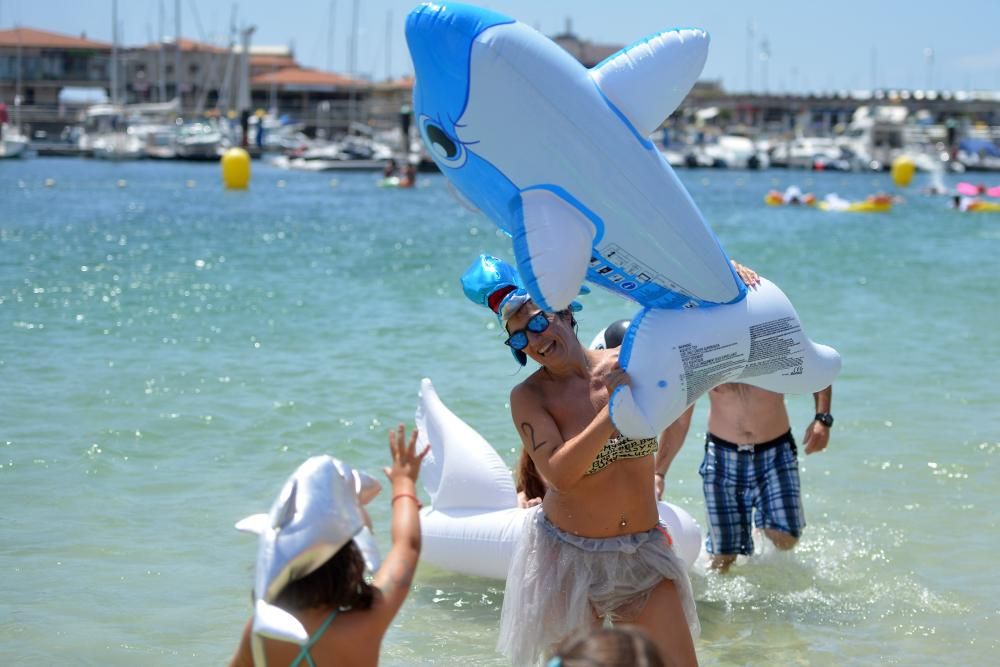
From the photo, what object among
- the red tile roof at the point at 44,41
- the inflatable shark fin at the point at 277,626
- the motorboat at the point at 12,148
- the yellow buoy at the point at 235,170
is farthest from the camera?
the red tile roof at the point at 44,41

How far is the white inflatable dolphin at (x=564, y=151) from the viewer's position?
138 inches

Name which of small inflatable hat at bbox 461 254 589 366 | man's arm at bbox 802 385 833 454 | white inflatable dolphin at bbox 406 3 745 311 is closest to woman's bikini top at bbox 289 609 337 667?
white inflatable dolphin at bbox 406 3 745 311

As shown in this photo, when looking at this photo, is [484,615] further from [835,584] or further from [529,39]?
[529,39]

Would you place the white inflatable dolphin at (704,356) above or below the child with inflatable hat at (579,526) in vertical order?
above

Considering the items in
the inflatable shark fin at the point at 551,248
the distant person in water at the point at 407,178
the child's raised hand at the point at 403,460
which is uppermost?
the inflatable shark fin at the point at 551,248

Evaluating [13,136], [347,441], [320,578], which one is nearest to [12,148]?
[13,136]

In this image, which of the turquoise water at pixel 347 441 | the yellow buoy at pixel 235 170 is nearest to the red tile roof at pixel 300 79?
the yellow buoy at pixel 235 170

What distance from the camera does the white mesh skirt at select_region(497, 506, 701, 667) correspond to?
11.9 feet

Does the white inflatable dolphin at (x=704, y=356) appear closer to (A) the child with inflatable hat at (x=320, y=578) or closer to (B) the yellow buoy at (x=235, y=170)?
(A) the child with inflatable hat at (x=320, y=578)

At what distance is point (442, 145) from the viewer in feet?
12.1

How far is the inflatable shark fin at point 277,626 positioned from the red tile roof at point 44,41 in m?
88.6

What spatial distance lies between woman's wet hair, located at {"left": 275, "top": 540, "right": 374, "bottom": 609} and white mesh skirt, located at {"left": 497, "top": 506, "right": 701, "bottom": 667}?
1125 millimetres

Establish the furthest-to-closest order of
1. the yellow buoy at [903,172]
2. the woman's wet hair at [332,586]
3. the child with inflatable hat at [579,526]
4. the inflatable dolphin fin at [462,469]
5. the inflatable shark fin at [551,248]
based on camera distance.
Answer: the yellow buoy at [903,172]
the inflatable dolphin fin at [462,469]
the child with inflatable hat at [579,526]
the inflatable shark fin at [551,248]
the woman's wet hair at [332,586]

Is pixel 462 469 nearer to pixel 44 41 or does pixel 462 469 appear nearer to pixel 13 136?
pixel 13 136
